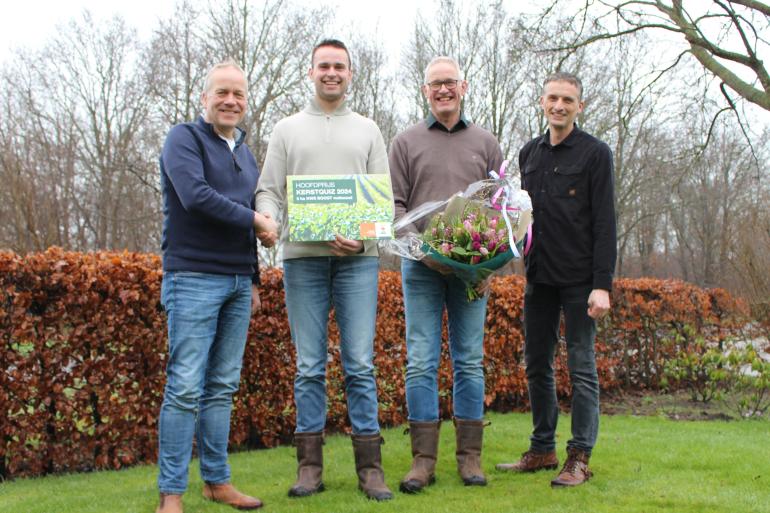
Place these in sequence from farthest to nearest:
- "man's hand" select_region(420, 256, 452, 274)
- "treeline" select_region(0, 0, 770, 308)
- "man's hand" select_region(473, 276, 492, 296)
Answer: "treeline" select_region(0, 0, 770, 308) → "man's hand" select_region(473, 276, 492, 296) → "man's hand" select_region(420, 256, 452, 274)

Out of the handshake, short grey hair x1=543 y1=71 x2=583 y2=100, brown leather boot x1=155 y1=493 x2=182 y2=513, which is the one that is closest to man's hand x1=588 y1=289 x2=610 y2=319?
short grey hair x1=543 y1=71 x2=583 y2=100

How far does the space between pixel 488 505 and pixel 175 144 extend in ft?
8.11

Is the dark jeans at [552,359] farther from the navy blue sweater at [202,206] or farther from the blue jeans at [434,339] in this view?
the navy blue sweater at [202,206]

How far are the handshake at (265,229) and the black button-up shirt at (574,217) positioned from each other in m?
1.61

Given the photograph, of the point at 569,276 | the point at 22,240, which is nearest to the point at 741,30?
the point at 569,276

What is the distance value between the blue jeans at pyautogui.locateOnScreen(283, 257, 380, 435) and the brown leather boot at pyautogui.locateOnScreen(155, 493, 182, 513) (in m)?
0.77

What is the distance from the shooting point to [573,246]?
4.15m

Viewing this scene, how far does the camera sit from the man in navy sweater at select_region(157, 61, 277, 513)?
3.44m

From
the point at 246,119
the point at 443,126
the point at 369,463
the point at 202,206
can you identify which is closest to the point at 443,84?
the point at 443,126

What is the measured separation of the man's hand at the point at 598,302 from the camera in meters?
3.93

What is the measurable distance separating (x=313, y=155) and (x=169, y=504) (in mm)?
1951

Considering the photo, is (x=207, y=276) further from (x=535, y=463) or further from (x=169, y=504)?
(x=535, y=463)

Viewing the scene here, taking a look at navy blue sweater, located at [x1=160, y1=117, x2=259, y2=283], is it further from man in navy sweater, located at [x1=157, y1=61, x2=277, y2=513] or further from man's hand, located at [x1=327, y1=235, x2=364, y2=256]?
man's hand, located at [x1=327, y1=235, x2=364, y2=256]

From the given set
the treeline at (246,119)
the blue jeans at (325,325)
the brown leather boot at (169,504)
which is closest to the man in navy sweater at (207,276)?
the brown leather boot at (169,504)
